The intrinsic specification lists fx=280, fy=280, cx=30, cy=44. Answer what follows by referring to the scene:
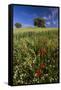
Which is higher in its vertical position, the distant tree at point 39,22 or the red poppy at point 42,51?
the distant tree at point 39,22

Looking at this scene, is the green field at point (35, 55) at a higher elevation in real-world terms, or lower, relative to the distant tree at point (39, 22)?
lower

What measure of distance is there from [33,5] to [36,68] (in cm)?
60

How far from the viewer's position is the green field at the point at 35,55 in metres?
2.59

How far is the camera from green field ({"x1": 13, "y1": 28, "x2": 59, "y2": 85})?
2594 millimetres

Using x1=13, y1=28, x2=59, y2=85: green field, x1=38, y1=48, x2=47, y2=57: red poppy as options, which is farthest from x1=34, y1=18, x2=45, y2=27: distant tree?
x1=38, y1=48, x2=47, y2=57: red poppy

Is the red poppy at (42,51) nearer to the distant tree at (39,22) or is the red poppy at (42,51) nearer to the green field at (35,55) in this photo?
the green field at (35,55)

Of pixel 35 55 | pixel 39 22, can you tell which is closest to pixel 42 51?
pixel 35 55

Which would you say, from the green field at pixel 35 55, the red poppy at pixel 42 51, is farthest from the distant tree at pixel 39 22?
the red poppy at pixel 42 51

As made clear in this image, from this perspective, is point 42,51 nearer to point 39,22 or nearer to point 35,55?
point 35,55

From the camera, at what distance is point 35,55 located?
266 centimetres

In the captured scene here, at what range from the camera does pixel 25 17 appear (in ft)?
8.63

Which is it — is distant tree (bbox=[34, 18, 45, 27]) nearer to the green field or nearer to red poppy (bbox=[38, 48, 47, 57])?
the green field

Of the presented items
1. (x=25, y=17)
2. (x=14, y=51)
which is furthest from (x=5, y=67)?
(x=25, y=17)

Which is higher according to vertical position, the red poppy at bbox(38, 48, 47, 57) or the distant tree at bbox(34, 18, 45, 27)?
the distant tree at bbox(34, 18, 45, 27)
